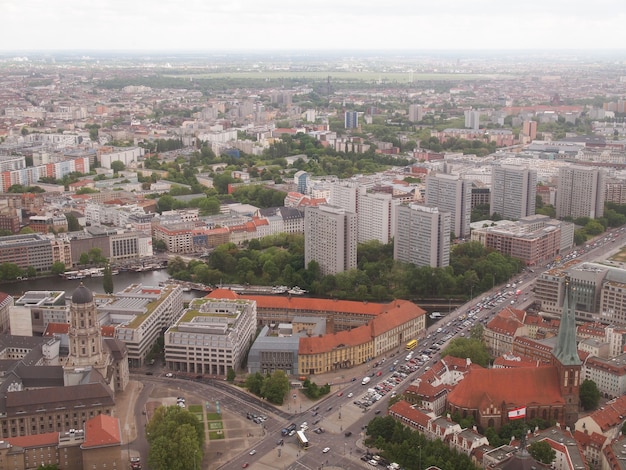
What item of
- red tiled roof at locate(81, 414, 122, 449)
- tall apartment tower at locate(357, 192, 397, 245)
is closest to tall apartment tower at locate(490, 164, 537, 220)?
tall apartment tower at locate(357, 192, 397, 245)

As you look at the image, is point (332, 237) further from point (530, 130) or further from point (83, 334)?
point (530, 130)

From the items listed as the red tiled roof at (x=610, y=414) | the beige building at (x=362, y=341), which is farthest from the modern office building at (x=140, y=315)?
the red tiled roof at (x=610, y=414)

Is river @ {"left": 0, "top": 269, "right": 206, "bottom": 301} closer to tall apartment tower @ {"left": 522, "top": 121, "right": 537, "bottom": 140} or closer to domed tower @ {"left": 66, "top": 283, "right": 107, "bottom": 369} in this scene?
domed tower @ {"left": 66, "top": 283, "right": 107, "bottom": 369}

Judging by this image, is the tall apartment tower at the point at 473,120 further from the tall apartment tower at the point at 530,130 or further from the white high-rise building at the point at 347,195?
the white high-rise building at the point at 347,195

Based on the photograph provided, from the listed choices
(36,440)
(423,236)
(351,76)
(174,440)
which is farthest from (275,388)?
(351,76)

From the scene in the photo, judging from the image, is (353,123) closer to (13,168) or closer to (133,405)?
(13,168)
